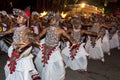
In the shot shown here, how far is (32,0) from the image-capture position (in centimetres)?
3297

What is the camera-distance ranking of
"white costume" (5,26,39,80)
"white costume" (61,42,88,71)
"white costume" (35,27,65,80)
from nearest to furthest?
"white costume" (5,26,39,80), "white costume" (35,27,65,80), "white costume" (61,42,88,71)

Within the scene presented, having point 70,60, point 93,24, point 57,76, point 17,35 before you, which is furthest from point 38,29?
point 17,35

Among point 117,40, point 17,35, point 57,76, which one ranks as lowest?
point 117,40

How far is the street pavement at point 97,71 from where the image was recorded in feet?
35.9

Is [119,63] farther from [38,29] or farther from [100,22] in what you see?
[38,29]

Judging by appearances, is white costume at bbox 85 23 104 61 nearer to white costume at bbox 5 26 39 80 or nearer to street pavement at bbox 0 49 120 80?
street pavement at bbox 0 49 120 80

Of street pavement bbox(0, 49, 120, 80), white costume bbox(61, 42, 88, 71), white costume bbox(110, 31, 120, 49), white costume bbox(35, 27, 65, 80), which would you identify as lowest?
white costume bbox(110, 31, 120, 49)

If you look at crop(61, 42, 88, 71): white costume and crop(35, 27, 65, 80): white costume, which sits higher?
crop(35, 27, 65, 80): white costume

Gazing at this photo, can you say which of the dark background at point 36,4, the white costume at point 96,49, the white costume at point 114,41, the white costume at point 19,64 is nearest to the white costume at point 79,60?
the white costume at point 96,49

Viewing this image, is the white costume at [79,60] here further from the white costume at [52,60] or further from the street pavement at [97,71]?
the white costume at [52,60]

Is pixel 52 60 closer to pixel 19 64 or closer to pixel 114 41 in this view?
pixel 19 64

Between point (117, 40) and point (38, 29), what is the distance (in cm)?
606

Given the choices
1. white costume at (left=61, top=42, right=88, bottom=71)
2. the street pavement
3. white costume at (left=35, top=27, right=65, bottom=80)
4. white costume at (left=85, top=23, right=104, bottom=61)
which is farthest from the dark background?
white costume at (left=35, top=27, right=65, bottom=80)

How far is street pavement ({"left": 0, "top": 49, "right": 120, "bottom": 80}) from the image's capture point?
1093 cm
